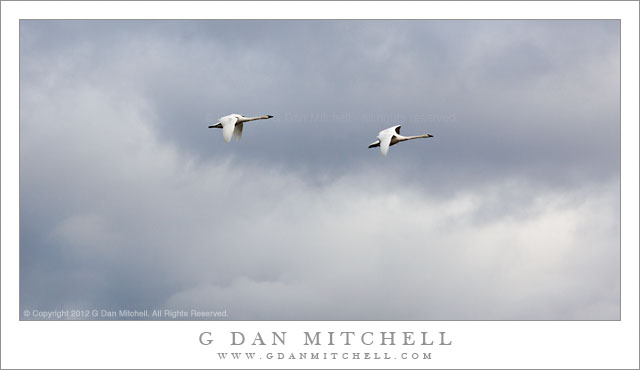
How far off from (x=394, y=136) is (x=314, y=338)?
49.5 ft

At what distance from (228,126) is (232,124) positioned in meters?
0.31

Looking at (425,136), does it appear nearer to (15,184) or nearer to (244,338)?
(244,338)

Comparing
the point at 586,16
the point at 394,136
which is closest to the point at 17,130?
the point at 394,136

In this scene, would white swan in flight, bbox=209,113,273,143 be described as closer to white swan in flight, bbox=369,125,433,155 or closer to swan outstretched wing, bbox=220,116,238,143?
swan outstretched wing, bbox=220,116,238,143

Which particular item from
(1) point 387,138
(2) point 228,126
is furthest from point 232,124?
(1) point 387,138

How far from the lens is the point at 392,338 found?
75.8 metres

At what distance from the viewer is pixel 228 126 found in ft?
263

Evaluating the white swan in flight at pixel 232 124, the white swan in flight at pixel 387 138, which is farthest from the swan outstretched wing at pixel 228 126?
the white swan in flight at pixel 387 138

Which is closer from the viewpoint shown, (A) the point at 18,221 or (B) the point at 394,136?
(A) the point at 18,221

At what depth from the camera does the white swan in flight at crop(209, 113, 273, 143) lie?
78.8 m

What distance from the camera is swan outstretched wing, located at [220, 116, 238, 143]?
78475 millimetres

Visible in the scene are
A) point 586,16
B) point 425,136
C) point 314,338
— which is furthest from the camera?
point 425,136

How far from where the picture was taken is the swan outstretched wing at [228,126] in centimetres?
7847

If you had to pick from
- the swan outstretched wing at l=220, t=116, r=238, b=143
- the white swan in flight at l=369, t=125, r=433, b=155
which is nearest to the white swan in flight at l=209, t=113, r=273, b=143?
the swan outstretched wing at l=220, t=116, r=238, b=143
